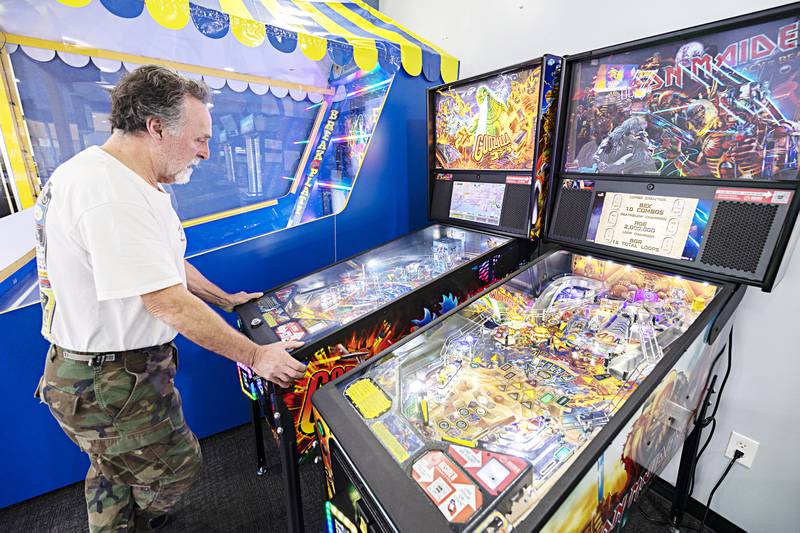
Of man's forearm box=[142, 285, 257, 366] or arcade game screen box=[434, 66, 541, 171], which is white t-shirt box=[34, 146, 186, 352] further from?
arcade game screen box=[434, 66, 541, 171]

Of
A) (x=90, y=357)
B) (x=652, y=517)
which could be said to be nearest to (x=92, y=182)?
(x=90, y=357)

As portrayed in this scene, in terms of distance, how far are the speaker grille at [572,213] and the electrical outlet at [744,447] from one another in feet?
3.46

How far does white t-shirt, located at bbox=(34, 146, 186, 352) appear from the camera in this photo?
97 centimetres

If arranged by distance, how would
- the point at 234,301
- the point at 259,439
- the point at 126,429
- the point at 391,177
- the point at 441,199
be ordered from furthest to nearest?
the point at 391,177, the point at 441,199, the point at 259,439, the point at 234,301, the point at 126,429

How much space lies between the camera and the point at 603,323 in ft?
4.03

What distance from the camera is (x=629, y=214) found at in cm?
135

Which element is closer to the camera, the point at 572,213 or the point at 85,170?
the point at 85,170

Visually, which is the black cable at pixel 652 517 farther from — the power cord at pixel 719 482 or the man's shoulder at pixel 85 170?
the man's shoulder at pixel 85 170

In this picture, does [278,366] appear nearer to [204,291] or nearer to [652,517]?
[204,291]

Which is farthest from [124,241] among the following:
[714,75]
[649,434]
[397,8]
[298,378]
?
[397,8]

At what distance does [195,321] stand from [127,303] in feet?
0.84

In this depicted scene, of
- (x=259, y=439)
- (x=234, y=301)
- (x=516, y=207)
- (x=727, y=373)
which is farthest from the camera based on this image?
(x=259, y=439)

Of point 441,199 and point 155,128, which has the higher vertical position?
point 155,128

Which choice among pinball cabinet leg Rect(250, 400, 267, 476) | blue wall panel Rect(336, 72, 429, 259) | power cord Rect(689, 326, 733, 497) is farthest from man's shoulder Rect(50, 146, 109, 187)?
power cord Rect(689, 326, 733, 497)
